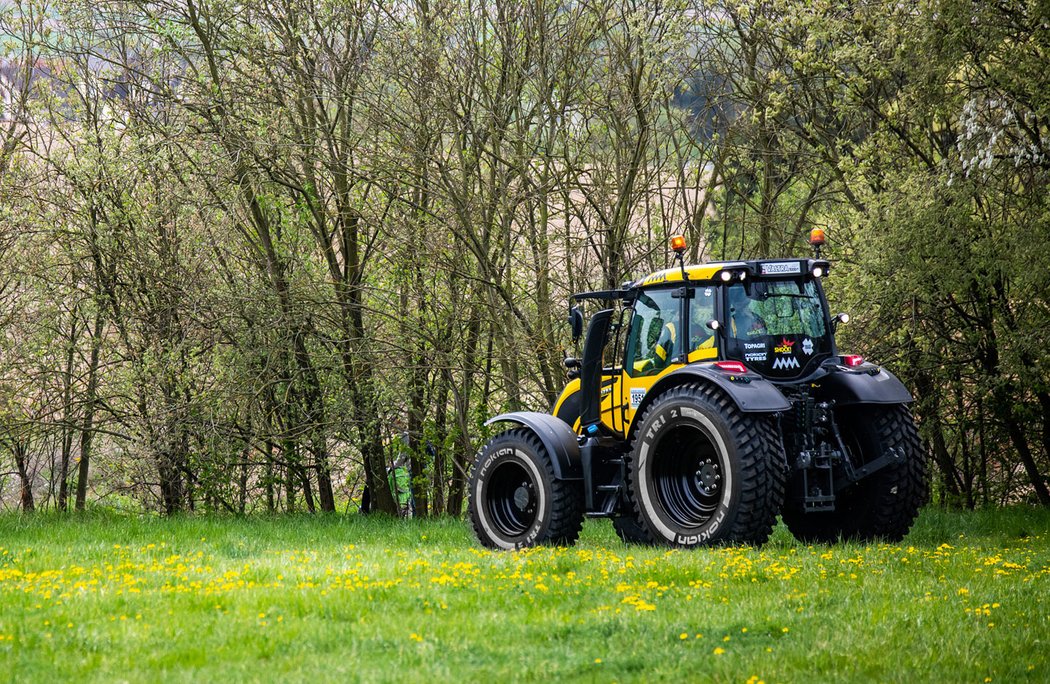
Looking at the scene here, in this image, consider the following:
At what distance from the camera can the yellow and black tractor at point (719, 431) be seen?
10.3 metres

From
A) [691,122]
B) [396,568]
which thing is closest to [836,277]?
[691,122]

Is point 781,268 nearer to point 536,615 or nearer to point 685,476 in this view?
point 685,476

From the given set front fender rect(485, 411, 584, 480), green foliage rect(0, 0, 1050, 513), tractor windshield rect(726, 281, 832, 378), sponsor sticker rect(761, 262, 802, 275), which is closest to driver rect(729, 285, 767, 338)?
tractor windshield rect(726, 281, 832, 378)

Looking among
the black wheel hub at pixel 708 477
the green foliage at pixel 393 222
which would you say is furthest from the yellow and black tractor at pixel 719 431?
the green foliage at pixel 393 222

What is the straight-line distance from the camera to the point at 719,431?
1023cm

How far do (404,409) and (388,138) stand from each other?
360 centimetres

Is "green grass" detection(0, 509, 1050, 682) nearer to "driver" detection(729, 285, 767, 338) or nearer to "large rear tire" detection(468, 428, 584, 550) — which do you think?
"large rear tire" detection(468, 428, 584, 550)

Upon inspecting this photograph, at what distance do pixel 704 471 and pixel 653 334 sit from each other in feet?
4.80

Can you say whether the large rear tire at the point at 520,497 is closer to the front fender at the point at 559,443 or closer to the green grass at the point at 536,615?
the front fender at the point at 559,443

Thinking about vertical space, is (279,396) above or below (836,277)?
below

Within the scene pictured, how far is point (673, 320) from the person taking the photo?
1136cm

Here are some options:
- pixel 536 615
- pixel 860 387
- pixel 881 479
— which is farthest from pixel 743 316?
pixel 536 615

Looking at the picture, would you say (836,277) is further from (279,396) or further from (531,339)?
(279,396)

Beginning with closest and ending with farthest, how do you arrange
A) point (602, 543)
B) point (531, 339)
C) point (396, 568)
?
point (396, 568), point (602, 543), point (531, 339)
